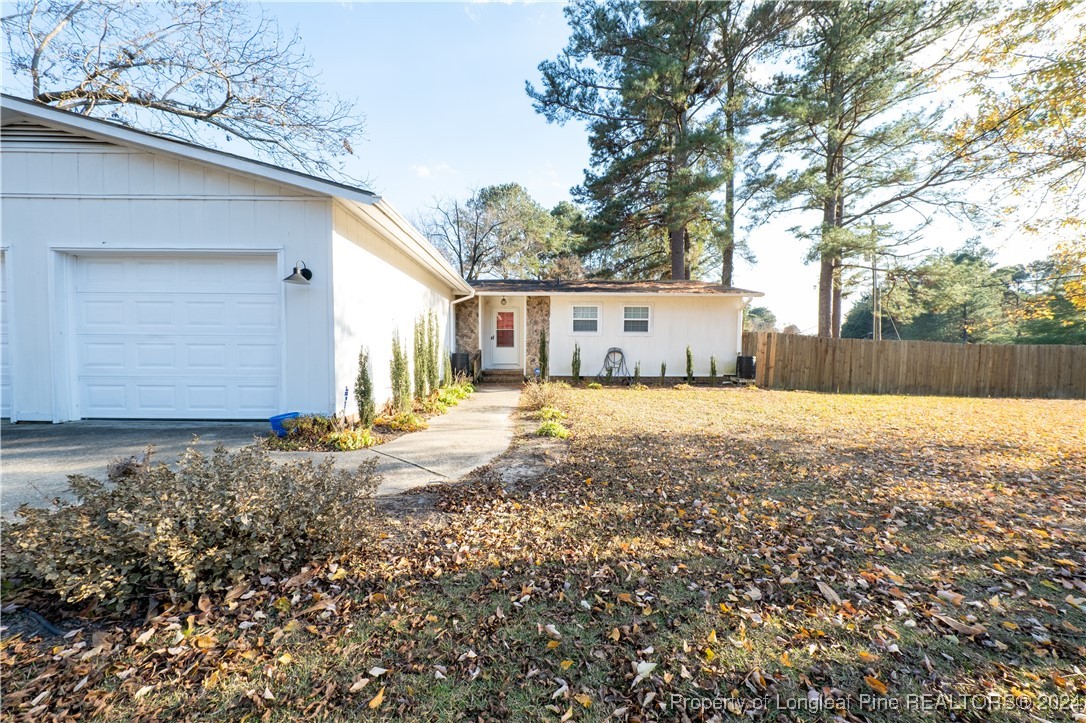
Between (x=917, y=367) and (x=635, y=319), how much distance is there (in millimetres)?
8111

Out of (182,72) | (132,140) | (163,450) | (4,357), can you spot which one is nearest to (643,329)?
(163,450)

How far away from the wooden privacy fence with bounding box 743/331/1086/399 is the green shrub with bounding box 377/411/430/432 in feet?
33.1

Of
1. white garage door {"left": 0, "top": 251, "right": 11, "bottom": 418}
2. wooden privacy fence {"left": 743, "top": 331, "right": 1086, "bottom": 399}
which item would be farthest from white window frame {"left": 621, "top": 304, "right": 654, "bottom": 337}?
white garage door {"left": 0, "top": 251, "right": 11, "bottom": 418}

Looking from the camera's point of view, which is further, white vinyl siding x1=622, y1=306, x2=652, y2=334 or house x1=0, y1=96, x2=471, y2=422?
white vinyl siding x1=622, y1=306, x2=652, y2=334

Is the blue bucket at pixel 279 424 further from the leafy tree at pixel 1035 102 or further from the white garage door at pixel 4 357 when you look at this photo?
the leafy tree at pixel 1035 102

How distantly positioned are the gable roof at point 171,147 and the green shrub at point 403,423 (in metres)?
3.10

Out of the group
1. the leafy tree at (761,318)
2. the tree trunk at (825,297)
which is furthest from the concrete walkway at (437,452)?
the leafy tree at (761,318)

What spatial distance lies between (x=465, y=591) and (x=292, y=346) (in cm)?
457

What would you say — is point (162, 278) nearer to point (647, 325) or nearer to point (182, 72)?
point (182, 72)

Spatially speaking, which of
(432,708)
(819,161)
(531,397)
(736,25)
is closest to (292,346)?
(531,397)

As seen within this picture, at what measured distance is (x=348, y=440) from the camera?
5.00 m

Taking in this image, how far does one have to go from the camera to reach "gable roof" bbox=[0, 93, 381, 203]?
5.12 metres

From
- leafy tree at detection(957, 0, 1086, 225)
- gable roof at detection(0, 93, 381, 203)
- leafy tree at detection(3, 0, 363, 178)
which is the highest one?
leafy tree at detection(3, 0, 363, 178)

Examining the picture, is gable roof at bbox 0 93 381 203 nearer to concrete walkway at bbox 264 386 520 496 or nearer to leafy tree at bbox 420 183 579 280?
concrete walkway at bbox 264 386 520 496
